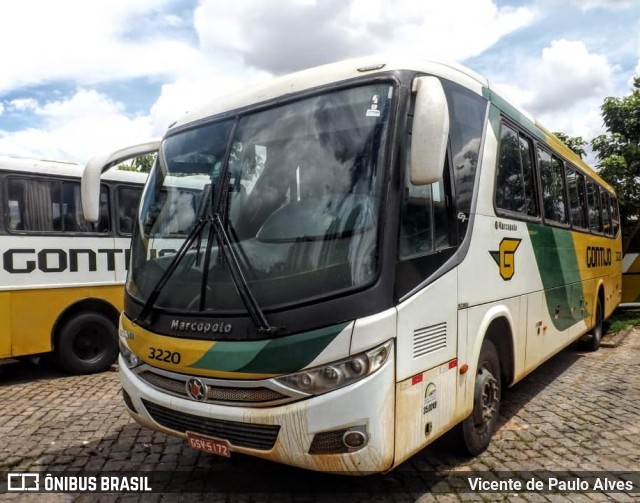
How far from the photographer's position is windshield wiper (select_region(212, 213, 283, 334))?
3068mm

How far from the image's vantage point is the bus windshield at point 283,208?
314 centimetres

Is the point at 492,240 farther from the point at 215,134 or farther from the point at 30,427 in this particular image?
the point at 30,427

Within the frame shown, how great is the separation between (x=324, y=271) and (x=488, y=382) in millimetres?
2141

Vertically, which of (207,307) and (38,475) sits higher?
Result: (207,307)

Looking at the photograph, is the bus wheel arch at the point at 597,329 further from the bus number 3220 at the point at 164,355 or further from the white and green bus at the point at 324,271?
the bus number 3220 at the point at 164,355

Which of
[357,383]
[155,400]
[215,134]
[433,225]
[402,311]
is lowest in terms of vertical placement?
[155,400]

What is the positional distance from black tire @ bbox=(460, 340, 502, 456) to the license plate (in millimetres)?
1883

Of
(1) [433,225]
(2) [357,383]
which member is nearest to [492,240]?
(1) [433,225]

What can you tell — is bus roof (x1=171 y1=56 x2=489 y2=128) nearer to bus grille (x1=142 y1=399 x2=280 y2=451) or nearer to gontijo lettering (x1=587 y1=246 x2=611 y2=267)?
bus grille (x1=142 y1=399 x2=280 y2=451)

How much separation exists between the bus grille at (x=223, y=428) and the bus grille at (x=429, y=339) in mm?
967

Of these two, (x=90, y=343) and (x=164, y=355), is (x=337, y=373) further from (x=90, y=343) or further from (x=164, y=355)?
(x=90, y=343)

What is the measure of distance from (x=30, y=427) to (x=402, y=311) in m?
4.20

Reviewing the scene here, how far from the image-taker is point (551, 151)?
6.53 metres

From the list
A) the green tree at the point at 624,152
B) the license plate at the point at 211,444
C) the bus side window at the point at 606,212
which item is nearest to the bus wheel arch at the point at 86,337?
the license plate at the point at 211,444
